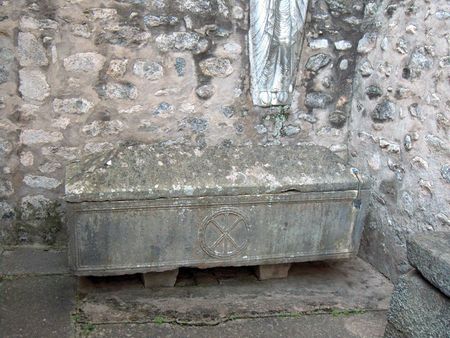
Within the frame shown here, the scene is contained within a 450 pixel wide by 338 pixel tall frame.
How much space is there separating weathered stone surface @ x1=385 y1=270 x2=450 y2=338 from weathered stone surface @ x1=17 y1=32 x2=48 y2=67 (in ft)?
8.95

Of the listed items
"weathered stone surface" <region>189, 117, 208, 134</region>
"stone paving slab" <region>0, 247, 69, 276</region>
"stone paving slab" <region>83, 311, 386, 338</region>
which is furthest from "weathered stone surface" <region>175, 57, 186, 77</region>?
"stone paving slab" <region>83, 311, 386, 338</region>

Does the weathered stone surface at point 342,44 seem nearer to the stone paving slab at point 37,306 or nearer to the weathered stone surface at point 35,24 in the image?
the weathered stone surface at point 35,24

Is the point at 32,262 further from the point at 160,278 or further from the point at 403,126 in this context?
the point at 403,126

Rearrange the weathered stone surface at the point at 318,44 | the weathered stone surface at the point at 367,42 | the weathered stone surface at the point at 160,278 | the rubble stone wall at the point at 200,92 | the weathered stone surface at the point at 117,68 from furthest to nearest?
the weathered stone surface at the point at 318,44
the weathered stone surface at the point at 367,42
the weathered stone surface at the point at 117,68
the rubble stone wall at the point at 200,92
the weathered stone surface at the point at 160,278

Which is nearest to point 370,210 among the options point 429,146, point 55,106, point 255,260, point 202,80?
point 429,146

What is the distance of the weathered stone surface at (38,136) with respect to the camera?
3.77 meters

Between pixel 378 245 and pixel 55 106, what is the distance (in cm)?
251

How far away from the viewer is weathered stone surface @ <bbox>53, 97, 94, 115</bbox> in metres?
3.75

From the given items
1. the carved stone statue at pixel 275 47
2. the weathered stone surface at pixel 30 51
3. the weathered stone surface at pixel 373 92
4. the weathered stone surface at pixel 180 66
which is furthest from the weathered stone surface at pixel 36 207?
the weathered stone surface at pixel 373 92

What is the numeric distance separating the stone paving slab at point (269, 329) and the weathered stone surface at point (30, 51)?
1816 mm

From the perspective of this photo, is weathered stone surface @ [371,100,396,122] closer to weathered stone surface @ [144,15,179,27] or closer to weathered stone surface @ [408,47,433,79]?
weathered stone surface @ [408,47,433,79]

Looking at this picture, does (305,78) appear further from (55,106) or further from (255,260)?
(55,106)

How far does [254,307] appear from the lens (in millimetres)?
3266

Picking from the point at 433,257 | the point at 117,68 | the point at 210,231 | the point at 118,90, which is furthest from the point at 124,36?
the point at 433,257
